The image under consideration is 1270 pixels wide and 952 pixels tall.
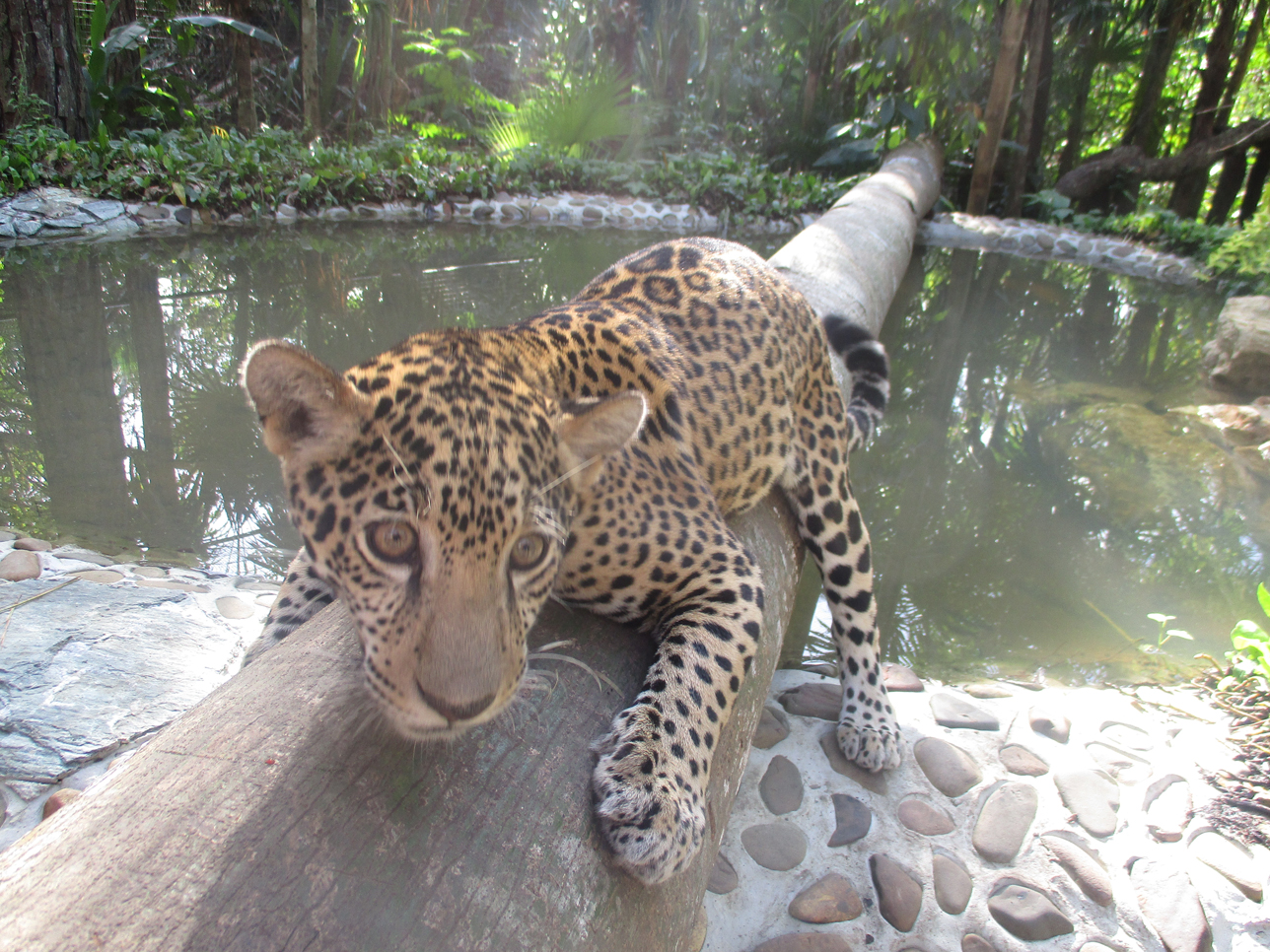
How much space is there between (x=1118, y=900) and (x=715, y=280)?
297 cm

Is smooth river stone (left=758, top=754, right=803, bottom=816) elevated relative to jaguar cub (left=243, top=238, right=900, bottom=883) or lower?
lower

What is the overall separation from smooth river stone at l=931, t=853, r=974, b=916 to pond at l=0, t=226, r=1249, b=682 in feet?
5.34

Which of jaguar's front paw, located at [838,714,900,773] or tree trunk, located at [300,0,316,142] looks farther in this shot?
tree trunk, located at [300,0,316,142]

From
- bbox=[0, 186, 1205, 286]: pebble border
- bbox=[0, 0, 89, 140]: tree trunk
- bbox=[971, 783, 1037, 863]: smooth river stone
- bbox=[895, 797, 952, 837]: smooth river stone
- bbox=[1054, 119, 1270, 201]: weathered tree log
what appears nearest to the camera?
bbox=[971, 783, 1037, 863]: smooth river stone

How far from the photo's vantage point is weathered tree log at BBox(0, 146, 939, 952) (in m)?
1.36

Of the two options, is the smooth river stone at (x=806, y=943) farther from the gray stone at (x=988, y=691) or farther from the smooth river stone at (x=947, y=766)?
the gray stone at (x=988, y=691)

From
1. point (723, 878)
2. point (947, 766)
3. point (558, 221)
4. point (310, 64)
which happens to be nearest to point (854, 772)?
point (947, 766)

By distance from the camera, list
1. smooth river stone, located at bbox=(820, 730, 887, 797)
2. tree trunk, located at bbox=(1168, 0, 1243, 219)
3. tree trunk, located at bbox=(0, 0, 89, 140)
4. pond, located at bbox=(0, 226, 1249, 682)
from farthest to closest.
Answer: tree trunk, located at bbox=(1168, 0, 1243, 219) < tree trunk, located at bbox=(0, 0, 89, 140) < pond, located at bbox=(0, 226, 1249, 682) < smooth river stone, located at bbox=(820, 730, 887, 797)

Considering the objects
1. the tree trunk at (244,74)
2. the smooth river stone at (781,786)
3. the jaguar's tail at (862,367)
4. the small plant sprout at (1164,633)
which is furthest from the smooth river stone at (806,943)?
the tree trunk at (244,74)

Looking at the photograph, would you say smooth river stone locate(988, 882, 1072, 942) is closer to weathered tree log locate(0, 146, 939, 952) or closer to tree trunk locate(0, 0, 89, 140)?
weathered tree log locate(0, 146, 939, 952)

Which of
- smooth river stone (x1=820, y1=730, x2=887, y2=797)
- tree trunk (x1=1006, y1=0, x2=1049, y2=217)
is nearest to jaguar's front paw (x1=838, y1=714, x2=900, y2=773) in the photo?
smooth river stone (x1=820, y1=730, x2=887, y2=797)

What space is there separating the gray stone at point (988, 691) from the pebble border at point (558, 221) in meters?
12.5

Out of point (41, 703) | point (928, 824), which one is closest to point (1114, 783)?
point (928, 824)

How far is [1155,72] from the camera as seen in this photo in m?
21.4
